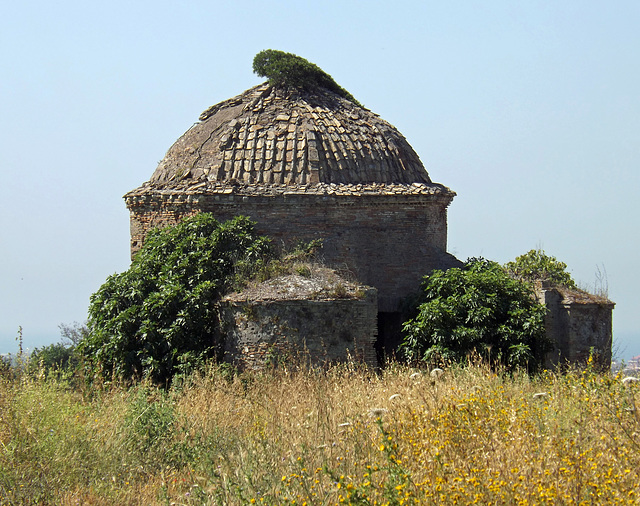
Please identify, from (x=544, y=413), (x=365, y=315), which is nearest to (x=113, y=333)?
(x=365, y=315)

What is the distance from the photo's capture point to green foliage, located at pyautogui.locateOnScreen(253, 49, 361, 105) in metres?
16.8

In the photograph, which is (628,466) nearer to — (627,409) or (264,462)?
(627,409)

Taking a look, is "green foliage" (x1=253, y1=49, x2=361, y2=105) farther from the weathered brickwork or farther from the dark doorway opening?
the weathered brickwork

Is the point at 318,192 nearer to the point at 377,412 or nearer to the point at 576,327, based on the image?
the point at 576,327

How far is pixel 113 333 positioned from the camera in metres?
13.1

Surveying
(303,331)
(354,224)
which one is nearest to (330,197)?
(354,224)

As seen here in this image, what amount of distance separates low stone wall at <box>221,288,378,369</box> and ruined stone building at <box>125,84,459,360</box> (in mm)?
2488

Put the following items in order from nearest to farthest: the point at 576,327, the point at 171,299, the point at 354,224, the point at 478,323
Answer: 1. the point at 171,299
2. the point at 478,323
3. the point at 576,327
4. the point at 354,224

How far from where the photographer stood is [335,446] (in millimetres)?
6895

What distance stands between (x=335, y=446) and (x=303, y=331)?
16.6ft

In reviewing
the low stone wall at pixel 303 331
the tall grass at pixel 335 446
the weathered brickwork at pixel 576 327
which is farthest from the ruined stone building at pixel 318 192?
the tall grass at pixel 335 446

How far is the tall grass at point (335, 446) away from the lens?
5613mm

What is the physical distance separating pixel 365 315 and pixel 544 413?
508cm

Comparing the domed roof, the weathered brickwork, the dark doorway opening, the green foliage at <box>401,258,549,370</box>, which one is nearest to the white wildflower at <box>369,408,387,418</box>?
the green foliage at <box>401,258,549,370</box>
